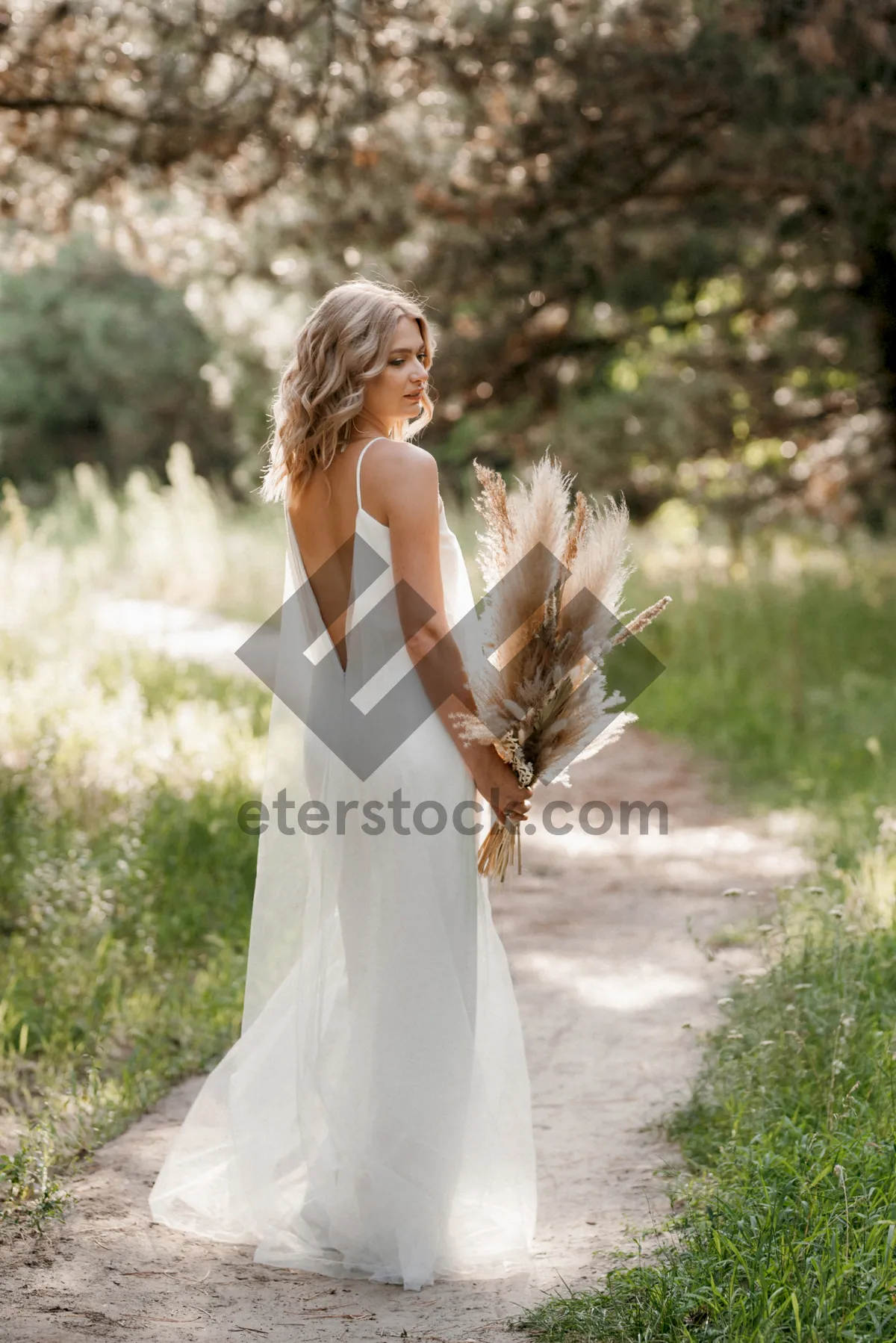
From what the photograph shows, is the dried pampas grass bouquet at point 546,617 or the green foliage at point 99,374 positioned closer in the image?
the dried pampas grass bouquet at point 546,617

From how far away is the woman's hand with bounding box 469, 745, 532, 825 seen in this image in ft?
10.5

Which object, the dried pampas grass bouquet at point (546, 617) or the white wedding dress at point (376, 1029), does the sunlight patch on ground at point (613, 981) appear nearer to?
the white wedding dress at point (376, 1029)

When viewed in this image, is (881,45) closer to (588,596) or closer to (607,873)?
(607,873)

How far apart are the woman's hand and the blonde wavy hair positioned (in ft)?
2.57

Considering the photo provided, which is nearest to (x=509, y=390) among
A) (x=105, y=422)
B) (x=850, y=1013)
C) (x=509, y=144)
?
(x=509, y=144)

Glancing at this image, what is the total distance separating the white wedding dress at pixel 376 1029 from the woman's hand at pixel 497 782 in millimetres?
43

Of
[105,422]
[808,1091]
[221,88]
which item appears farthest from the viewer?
[105,422]

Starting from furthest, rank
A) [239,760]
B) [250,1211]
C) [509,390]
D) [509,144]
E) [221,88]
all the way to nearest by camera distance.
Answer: [509,390] → [509,144] → [221,88] → [239,760] → [250,1211]

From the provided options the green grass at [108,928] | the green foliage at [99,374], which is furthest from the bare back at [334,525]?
the green foliage at [99,374]

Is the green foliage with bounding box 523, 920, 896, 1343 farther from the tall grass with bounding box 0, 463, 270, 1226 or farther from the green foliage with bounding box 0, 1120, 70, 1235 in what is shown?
the tall grass with bounding box 0, 463, 270, 1226

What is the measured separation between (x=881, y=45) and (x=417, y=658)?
5481mm

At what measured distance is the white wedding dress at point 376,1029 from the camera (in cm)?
316

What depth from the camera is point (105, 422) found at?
29.5 m

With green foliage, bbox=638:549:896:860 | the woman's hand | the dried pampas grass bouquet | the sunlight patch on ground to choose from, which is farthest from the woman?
green foliage, bbox=638:549:896:860
